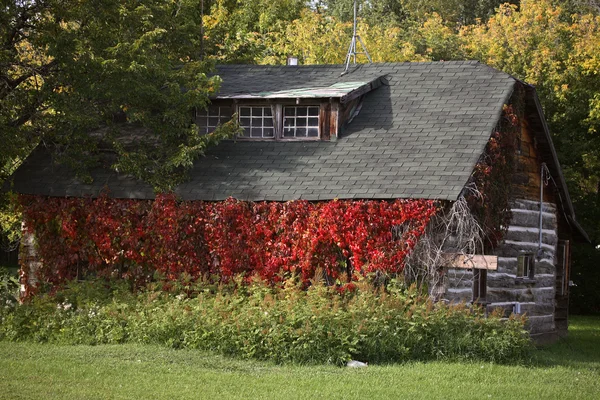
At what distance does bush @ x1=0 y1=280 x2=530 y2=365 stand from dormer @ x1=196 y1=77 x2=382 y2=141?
4.53 meters

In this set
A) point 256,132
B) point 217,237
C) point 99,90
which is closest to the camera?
point 217,237

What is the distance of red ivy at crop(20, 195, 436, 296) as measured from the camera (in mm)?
18234

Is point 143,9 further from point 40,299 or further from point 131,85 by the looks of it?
point 40,299


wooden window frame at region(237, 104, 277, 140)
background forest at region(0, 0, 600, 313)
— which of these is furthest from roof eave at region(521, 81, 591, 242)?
background forest at region(0, 0, 600, 313)

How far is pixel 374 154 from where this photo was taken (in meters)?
19.7

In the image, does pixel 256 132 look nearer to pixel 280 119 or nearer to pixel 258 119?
pixel 258 119

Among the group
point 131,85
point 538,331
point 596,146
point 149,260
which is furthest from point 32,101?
point 596,146

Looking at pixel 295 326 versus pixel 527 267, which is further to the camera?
pixel 527 267

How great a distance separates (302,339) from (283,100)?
24.6ft

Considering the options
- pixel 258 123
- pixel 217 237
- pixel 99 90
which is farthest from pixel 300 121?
pixel 99 90

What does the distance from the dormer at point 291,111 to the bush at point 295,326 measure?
4.53 metres

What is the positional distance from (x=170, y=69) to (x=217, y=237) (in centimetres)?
418

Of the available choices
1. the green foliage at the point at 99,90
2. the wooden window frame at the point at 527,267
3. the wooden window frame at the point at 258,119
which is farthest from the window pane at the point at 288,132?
the wooden window frame at the point at 527,267

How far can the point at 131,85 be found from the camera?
65.4ft
